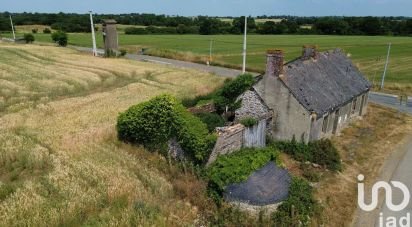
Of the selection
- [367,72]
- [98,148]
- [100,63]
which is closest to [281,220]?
[98,148]

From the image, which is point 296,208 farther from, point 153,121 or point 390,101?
point 390,101

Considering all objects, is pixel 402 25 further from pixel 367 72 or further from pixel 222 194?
pixel 222 194

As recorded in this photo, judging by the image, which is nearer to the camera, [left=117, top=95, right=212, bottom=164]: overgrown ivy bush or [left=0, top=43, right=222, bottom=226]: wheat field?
[left=0, top=43, right=222, bottom=226]: wheat field

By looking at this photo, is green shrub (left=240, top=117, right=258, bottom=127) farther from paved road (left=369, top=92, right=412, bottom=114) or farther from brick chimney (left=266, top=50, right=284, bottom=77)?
paved road (left=369, top=92, right=412, bottom=114)

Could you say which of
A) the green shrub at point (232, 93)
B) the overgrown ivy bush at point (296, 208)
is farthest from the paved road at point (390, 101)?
the overgrown ivy bush at point (296, 208)

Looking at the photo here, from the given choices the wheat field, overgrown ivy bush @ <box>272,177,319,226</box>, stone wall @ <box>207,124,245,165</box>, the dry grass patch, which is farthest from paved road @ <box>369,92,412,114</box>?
overgrown ivy bush @ <box>272,177,319,226</box>

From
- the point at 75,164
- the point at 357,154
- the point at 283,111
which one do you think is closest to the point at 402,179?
the point at 357,154
